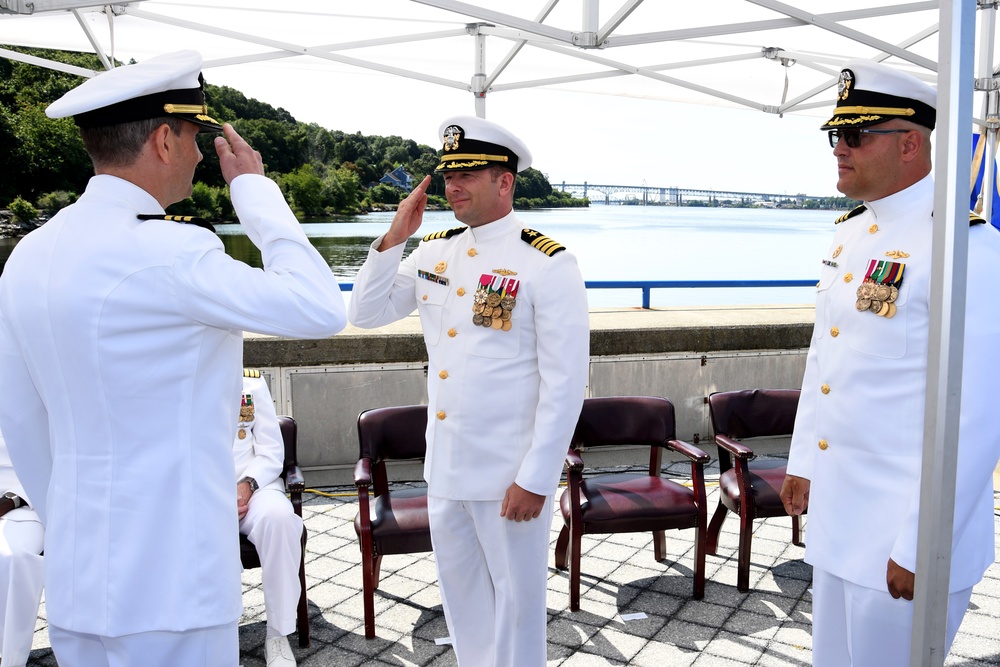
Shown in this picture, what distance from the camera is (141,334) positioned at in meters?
1.70

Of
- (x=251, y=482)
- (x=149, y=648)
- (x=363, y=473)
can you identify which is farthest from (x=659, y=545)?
(x=149, y=648)

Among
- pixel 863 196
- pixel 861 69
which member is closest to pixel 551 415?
pixel 863 196

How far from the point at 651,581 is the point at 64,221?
3240 millimetres

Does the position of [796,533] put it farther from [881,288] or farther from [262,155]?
[262,155]

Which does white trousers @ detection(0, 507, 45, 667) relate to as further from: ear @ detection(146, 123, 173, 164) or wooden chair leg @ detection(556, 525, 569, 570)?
wooden chair leg @ detection(556, 525, 569, 570)

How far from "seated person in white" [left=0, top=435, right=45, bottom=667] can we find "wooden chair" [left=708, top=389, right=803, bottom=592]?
302cm

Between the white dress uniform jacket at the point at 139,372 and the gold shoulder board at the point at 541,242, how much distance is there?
1.20 m

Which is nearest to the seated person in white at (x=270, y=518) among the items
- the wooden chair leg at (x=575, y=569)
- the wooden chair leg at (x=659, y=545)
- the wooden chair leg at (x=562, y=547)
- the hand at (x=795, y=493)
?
the wooden chair leg at (x=575, y=569)

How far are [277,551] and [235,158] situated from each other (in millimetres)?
2060

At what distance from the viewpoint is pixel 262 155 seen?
16.1 feet

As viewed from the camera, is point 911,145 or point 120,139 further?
point 911,145

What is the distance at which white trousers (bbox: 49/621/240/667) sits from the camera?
5.79 ft

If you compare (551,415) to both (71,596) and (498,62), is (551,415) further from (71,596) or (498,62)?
(498,62)


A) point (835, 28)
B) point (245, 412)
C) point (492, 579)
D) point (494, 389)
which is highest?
point (835, 28)
